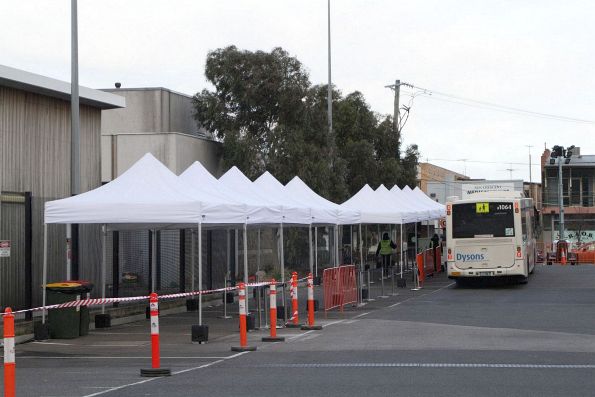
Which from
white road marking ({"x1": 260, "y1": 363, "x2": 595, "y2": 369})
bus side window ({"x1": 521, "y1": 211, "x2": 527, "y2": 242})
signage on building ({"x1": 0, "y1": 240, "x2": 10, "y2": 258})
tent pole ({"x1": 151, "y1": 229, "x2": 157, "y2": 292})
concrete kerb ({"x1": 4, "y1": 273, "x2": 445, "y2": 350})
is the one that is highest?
bus side window ({"x1": 521, "y1": 211, "x2": 527, "y2": 242})

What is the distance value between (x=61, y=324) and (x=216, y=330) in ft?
11.3

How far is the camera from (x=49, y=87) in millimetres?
24141

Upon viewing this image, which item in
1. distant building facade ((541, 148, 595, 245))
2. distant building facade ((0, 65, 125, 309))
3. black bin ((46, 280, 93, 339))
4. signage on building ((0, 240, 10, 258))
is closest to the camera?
black bin ((46, 280, 93, 339))

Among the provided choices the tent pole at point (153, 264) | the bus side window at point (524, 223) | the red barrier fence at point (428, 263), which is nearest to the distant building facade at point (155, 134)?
the tent pole at point (153, 264)

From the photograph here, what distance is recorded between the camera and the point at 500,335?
64.4 ft

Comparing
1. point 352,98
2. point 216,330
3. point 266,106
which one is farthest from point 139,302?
point 352,98

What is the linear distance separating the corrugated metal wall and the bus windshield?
13978mm

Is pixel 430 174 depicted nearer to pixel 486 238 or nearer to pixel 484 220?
pixel 484 220

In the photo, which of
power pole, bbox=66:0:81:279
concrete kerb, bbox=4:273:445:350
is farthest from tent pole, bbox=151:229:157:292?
power pole, bbox=66:0:81:279

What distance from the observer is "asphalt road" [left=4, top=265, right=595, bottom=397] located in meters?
12.7

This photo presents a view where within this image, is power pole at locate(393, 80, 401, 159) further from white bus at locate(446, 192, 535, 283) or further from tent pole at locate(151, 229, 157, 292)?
tent pole at locate(151, 229, 157, 292)

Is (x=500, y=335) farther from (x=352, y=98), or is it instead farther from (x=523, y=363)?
(x=352, y=98)

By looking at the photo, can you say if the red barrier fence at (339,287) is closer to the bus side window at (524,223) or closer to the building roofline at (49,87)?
the building roofline at (49,87)

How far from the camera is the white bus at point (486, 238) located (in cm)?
3478
